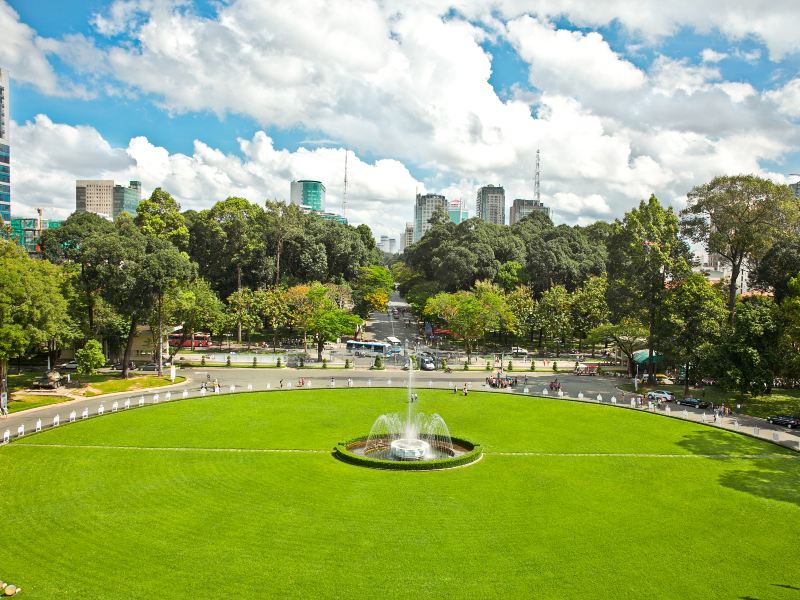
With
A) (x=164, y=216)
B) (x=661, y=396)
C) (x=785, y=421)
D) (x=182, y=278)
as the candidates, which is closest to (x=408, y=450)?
(x=785, y=421)

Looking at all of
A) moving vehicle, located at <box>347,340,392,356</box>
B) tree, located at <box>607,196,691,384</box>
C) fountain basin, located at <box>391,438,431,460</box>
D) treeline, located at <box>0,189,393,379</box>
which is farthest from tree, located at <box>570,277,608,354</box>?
fountain basin, located at <box>391,438,431,460</box>

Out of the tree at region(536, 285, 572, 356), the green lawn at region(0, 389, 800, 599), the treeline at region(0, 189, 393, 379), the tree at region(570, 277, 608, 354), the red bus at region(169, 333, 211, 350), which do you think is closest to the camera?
the green lawn at region(0, 389, 800, 599)

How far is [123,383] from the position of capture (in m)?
51.9

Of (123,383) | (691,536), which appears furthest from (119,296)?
(691,536)

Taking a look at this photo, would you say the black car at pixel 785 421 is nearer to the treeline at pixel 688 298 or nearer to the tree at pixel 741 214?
the treeline at pixel 688 298

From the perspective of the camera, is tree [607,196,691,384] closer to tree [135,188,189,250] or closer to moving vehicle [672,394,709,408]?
moving vehicle [672,394,709,408]

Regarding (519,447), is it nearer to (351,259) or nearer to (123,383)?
(123,383)

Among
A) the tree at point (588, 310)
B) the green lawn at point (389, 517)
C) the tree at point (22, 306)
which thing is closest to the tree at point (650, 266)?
the tree at point (588, 310)

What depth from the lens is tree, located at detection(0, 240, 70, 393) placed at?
4172cm

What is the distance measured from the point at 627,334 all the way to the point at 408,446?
1482 inches

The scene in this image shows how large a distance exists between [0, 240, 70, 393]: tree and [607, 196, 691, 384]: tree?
52545 mm

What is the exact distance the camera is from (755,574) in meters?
19.3

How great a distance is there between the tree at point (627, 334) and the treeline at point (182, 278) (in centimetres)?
3041

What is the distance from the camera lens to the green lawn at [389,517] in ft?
60.4
